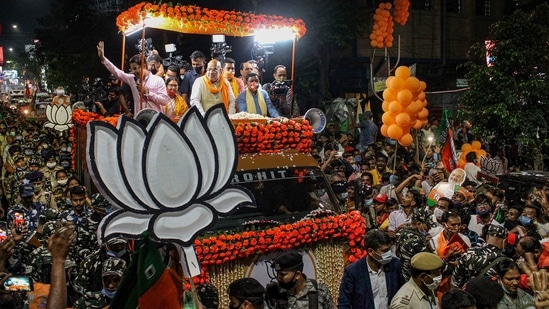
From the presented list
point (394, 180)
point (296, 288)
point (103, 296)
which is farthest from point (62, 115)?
point (296, 288)

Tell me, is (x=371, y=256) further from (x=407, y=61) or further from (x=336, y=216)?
(x=407, y=61)

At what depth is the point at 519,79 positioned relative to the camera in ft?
53.6

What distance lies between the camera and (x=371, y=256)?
5.99 metres

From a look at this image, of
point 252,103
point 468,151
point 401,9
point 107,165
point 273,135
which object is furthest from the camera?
point 401,9

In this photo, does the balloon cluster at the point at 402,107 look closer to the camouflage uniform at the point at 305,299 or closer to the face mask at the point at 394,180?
the face mask at the point at 394,180

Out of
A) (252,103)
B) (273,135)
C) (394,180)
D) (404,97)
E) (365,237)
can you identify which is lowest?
(365,237)

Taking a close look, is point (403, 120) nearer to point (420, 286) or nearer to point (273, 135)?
point (273, 135)

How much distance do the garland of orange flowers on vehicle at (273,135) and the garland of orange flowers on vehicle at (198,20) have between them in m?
2.24

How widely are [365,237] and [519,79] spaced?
11.7 metres

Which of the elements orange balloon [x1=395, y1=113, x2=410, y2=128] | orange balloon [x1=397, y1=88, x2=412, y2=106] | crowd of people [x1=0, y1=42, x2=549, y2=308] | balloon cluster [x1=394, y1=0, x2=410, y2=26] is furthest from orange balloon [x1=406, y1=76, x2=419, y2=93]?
balloon cluster [x1=394, y1=0, x2=410, y2=26]

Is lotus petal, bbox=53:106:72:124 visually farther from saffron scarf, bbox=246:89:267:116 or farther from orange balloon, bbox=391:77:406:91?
saffron scarf, bbox=246:89:267:116

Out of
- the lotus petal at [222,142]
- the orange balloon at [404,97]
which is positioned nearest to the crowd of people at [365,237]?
the lotus petal at [222,142]

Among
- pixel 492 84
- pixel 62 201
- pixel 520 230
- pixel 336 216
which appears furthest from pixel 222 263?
pixel 492 84

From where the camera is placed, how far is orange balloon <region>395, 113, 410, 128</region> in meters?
13.9
